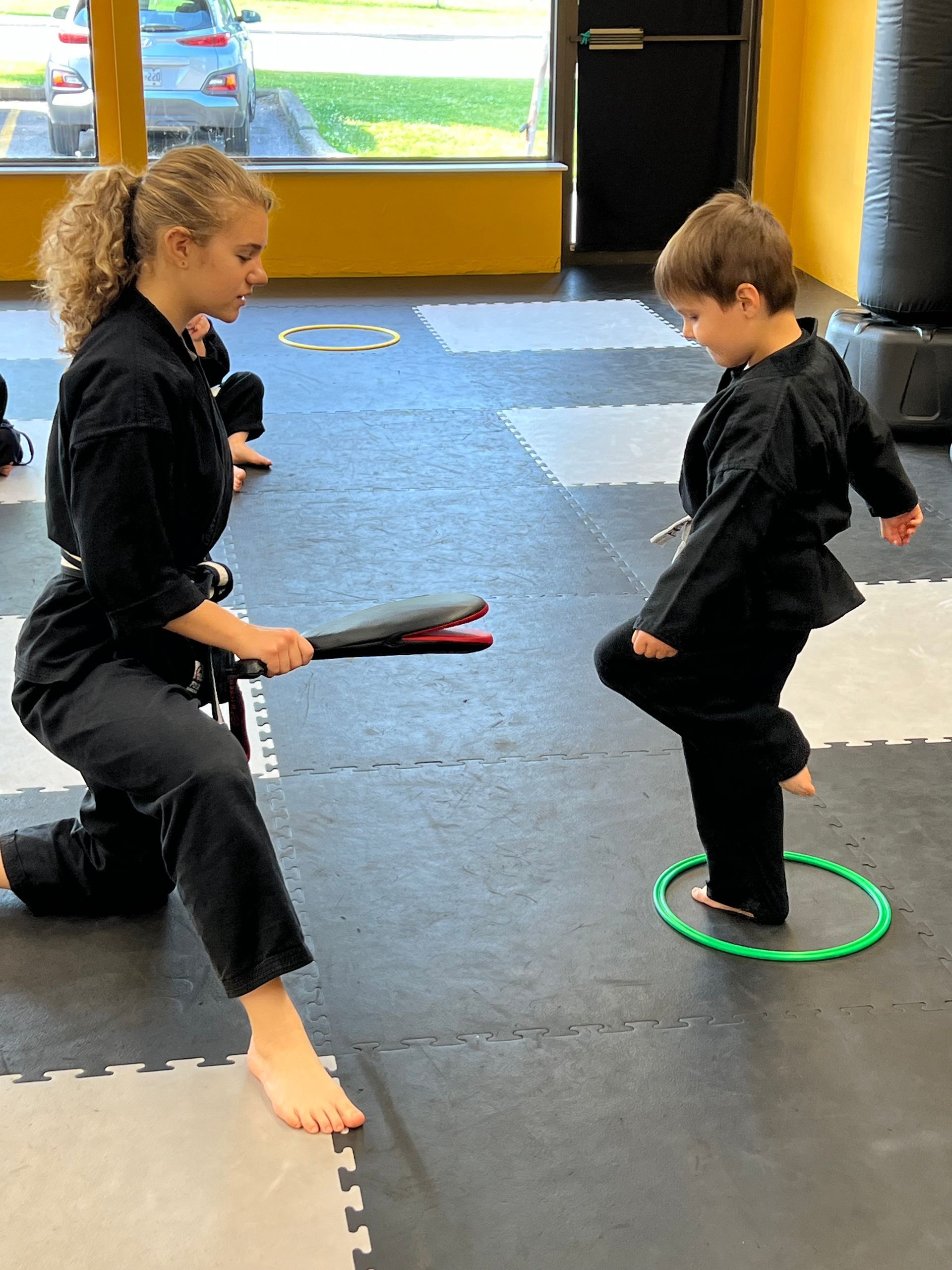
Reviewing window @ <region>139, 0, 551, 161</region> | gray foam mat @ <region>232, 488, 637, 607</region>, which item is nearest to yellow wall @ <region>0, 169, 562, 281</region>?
window @ <region>139, 0, 551, 161</region>

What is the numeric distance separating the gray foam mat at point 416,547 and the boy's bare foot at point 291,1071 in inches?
75.6

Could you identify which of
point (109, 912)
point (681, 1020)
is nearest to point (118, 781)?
point (109, 912)

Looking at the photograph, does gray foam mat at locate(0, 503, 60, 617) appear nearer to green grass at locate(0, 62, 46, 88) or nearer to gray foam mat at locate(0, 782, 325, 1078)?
gray foam mat at locate(0, 782, 325, 1078)

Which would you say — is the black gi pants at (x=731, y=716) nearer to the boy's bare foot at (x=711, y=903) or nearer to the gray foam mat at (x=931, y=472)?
the boy's bare foot at (x=711, y=903)

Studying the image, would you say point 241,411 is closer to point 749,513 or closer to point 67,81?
point 749,513

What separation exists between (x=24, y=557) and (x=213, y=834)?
250 centimetres

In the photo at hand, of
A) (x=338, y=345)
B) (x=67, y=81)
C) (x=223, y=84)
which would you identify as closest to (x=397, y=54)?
(x=223, y=84)

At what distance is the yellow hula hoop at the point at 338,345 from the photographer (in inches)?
264

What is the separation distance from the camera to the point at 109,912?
8.47 ft

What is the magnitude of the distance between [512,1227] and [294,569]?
2577 mm

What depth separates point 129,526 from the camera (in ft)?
6.63

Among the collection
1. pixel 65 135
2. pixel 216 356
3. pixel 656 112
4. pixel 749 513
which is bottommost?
pixel 216 356

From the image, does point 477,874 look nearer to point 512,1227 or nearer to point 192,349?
point 512,1227

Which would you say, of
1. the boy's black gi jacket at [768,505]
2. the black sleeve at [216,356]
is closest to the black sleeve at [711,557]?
the boy's black gi jacket at [768,505]
